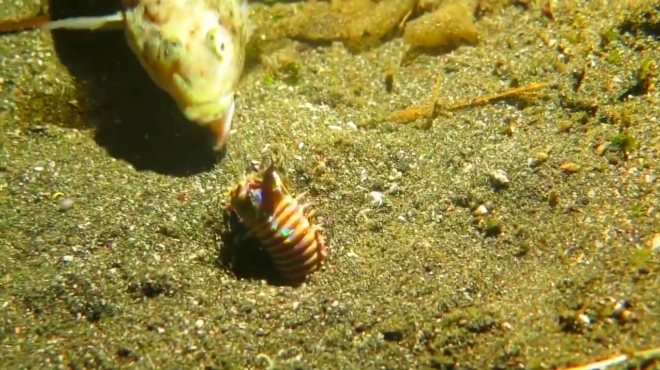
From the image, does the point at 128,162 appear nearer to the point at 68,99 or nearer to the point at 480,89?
the point at 68,99

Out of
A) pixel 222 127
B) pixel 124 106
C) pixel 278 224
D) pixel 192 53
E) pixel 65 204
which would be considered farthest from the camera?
pixel 124 106

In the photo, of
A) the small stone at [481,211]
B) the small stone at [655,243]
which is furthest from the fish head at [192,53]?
the small stone at [655,243]

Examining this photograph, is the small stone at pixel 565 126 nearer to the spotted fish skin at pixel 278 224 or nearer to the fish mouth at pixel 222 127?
the spotted fish skin at pixel 278 224

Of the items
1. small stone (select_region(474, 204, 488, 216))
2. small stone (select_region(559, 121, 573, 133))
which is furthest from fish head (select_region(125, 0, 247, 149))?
small stone (select_region(559, 121, 573, 133))

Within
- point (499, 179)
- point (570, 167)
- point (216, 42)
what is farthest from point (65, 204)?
point (570, 167)

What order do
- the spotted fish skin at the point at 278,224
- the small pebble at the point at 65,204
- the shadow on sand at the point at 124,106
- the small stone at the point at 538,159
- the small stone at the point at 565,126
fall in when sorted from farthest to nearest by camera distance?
the shadow on sand at the point at 124,106
the small stone at the point at 565,126
the small stone at the point at 538,159
the small pebble at the point at 65,204
the spotted fish skin at the point at 278,224

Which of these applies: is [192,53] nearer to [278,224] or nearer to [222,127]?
[222,127]
